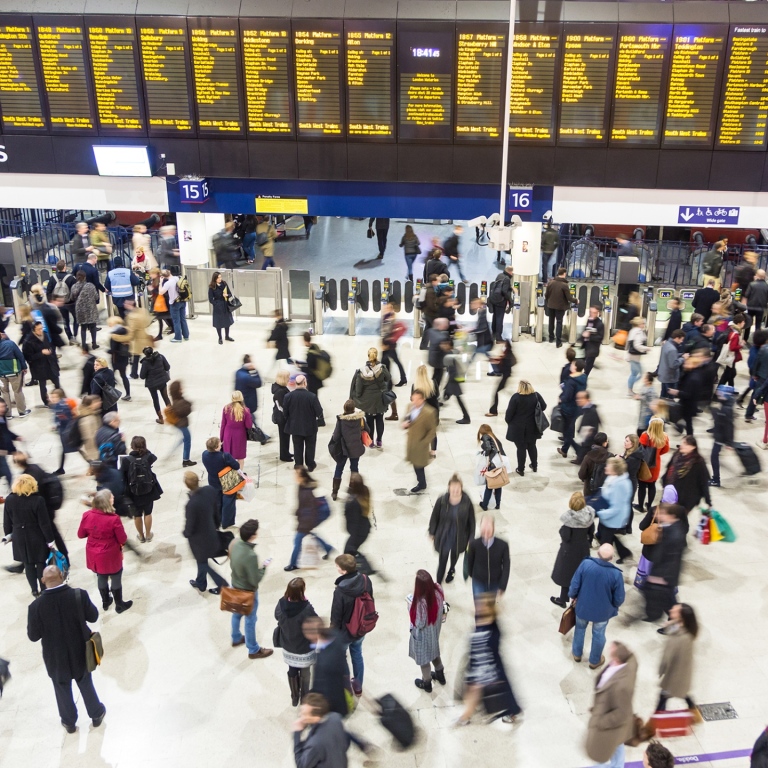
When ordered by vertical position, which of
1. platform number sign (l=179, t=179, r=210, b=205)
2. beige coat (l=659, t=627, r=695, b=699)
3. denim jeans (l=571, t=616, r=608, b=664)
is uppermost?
platform number sign (l=179, t=179, r=210, b=205)

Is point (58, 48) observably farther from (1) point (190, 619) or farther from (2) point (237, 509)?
(1) point (190, 619)

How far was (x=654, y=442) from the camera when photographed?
10.0 m

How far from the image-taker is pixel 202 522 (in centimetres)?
855

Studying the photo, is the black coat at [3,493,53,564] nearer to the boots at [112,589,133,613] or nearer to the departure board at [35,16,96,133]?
the boots at [112,589,133,613]

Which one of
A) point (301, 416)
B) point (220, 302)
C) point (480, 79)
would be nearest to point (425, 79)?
point (480, 79)

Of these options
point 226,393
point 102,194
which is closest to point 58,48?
point 102,194

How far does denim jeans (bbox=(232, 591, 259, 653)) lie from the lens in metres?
8.13

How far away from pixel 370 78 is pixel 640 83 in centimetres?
483

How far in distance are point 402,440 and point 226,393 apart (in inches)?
131

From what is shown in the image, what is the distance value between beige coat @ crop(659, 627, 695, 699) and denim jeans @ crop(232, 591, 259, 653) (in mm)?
3625

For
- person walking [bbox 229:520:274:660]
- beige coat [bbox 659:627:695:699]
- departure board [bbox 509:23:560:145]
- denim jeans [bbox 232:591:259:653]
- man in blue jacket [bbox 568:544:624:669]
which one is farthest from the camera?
A: departure board [bbox 509:23:560:145]

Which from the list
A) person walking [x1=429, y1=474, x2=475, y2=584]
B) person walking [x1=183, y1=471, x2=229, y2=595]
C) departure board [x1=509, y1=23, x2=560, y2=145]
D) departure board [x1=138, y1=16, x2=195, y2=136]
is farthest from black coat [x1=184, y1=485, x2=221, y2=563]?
departure board [x1=509, y1=23, x2=560, y2=145]

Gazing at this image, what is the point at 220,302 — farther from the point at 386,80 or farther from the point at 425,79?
the point at 425,79

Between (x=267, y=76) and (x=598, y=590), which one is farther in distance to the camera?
(x=267, y=76)
